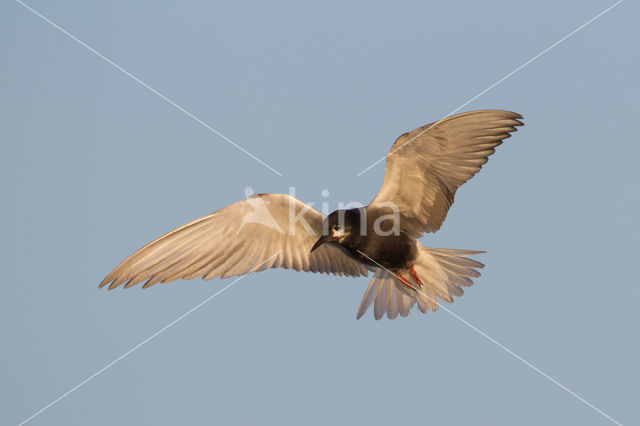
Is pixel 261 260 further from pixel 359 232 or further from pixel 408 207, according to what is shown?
pixel 408 207

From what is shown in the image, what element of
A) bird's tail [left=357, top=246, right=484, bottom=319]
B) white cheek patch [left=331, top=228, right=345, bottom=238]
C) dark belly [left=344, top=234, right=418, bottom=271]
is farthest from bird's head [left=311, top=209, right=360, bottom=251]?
bird's tail [left=357, top=246, right=484, bottom=319]

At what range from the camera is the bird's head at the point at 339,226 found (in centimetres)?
579

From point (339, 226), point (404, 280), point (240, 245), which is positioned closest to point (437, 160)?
point (339, 226)

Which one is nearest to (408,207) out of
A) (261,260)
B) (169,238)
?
(261,260)

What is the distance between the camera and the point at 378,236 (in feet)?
19.4

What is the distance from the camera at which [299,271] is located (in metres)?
6.30

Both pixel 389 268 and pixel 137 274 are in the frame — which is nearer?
pixel 137 274

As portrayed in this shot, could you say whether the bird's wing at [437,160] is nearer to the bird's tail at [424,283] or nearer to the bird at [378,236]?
the bird at [378,236]

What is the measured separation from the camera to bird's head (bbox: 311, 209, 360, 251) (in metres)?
5.79

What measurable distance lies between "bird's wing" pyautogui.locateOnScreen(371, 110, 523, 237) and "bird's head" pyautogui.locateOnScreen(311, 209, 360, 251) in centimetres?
30

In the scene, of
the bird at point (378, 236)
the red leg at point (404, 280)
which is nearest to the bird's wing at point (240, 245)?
the bird at point (378, 236)

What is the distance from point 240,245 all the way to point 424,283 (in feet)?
5.22

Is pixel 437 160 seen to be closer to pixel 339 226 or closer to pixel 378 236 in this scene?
pixel 378 236

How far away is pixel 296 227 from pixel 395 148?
3.94 ft
